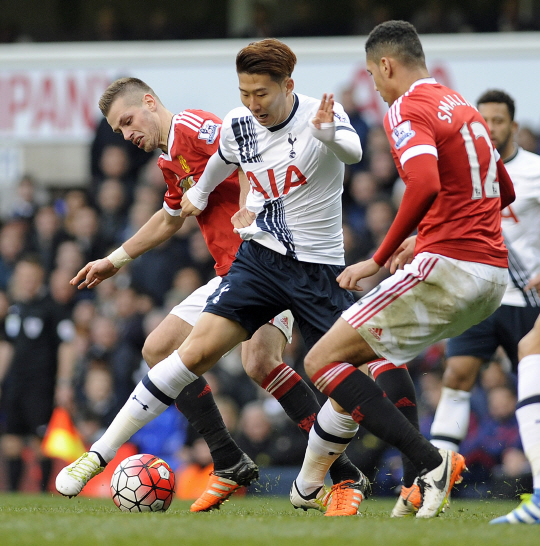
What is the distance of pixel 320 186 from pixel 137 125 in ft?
4.13

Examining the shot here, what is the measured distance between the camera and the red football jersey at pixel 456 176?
423 cm

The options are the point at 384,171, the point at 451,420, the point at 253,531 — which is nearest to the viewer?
the point at 253,531

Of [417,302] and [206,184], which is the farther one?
[206,184]

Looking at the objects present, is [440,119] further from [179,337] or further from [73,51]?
[73,51]

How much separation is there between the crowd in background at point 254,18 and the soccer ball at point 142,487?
8.52 metres

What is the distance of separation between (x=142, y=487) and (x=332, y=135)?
2.18 m

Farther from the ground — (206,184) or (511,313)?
(206,184)

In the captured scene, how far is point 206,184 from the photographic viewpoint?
5211 mm

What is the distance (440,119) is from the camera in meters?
4.23

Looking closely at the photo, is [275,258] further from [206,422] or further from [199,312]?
[206,422]

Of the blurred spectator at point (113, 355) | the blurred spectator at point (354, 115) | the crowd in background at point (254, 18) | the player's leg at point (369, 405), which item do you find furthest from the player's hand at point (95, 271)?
the crowd in background at point (254, 18)

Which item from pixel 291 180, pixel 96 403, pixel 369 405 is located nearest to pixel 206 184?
pixel 291 180

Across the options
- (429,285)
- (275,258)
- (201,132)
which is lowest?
(275,258)

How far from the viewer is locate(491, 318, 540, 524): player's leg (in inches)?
150
